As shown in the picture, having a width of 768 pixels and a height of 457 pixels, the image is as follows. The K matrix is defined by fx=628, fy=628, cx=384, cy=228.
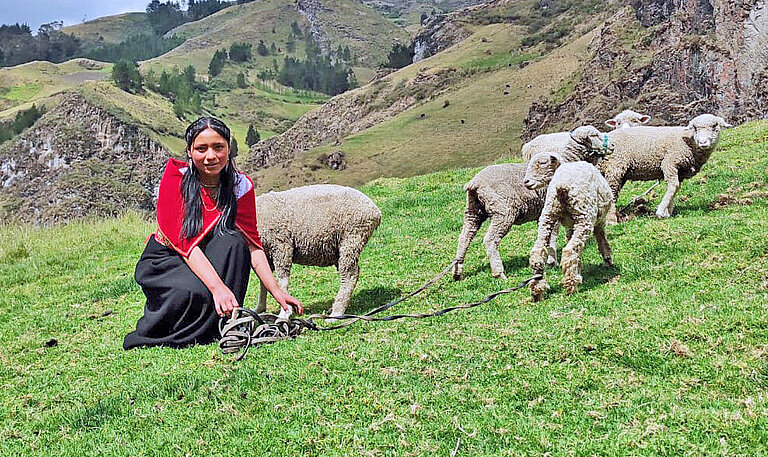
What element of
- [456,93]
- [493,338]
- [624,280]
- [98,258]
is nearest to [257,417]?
[493,338]

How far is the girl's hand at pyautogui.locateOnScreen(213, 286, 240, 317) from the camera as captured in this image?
5992 mm

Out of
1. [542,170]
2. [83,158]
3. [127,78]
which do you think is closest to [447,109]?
[542,170]

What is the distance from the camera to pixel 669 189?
10.1 m

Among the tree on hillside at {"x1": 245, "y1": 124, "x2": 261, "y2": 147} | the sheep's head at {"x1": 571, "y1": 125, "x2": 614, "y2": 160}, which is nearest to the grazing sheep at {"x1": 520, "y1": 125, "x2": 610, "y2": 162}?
the sheep's head at {"x1": 571, "y1": 125, "x2": 614, "y2": 160}

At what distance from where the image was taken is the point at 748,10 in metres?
22.5

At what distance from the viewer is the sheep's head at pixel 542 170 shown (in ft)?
23.8

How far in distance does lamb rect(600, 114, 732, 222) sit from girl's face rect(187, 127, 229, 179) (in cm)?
664

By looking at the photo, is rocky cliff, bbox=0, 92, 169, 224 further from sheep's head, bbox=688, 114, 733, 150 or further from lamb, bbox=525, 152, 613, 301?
lamb, bbox=525, 152, 613, 301

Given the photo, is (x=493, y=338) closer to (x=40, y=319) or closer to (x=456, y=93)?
(x=40, y=319)

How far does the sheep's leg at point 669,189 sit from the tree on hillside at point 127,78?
477 ft

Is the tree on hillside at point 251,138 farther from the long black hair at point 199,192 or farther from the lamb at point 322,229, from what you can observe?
the long black hair at point 199,192

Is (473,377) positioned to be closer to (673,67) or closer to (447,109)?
(673,67)

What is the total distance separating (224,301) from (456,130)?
61.1 metres

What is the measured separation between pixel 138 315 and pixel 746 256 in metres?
7.85
